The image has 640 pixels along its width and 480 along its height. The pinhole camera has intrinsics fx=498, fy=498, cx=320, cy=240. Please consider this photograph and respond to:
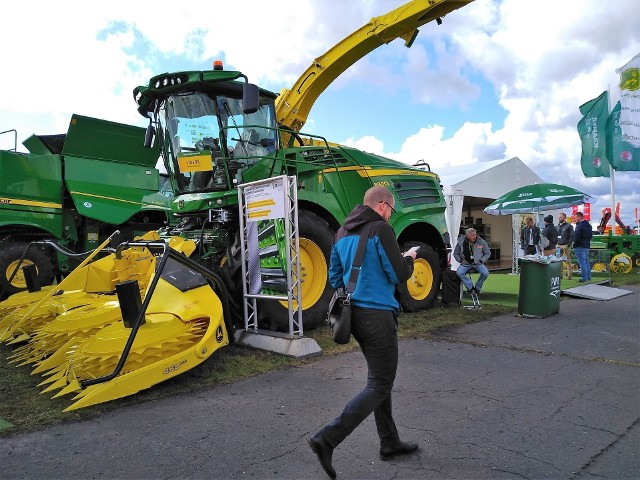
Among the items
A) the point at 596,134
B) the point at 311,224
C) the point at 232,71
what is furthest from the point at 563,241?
the point at 232,71

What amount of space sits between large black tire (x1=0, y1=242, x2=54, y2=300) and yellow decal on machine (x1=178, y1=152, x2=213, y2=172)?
13.6 ft

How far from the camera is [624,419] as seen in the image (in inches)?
147

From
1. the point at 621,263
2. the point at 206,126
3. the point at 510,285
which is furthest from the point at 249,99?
the point at 621,263

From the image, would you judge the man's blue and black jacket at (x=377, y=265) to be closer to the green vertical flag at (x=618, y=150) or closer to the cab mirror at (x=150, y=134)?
the cab mirror at (x=150, y=134)

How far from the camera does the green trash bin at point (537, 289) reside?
26.4 feet

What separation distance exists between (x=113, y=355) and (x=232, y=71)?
394cm

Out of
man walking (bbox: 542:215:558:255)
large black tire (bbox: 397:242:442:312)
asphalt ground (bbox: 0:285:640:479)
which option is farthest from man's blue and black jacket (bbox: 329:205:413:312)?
man walking (bbox: 542:215:558:255)

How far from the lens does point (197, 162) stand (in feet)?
21.9

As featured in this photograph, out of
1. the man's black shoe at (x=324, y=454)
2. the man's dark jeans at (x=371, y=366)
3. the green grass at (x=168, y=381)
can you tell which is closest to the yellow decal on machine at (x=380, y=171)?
the green grass at (x=168, y=381)

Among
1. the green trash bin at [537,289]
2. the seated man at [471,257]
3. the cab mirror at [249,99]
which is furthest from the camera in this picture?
the seated man at [471,257]

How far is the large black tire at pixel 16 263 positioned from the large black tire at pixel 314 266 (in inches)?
207

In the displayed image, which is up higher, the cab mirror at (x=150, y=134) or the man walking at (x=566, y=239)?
the cab mirror at (x=150, y=134)

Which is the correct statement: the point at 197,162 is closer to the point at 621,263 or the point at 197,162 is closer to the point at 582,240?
the point at 582,240

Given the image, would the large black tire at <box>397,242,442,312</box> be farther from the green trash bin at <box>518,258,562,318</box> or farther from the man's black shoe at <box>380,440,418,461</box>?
the man's black shoe at <box>380,440,418,461</box>
